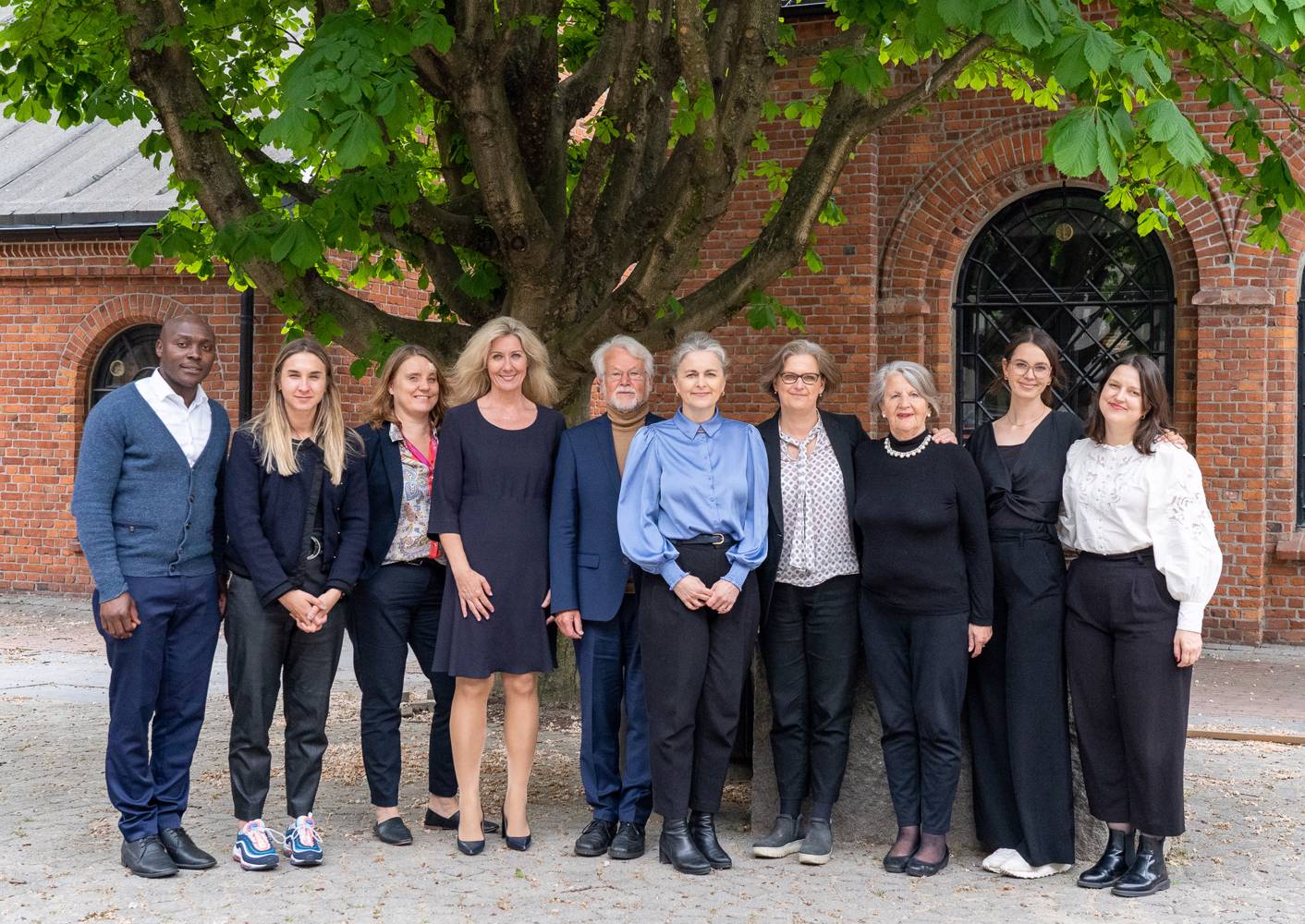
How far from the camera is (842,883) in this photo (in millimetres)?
5066

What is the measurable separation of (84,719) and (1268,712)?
7.50 metres

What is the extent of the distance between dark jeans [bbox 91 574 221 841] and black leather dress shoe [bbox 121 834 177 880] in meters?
0.03

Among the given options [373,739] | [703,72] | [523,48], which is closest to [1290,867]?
[373,739]

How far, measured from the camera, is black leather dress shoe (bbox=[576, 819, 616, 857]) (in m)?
5.38

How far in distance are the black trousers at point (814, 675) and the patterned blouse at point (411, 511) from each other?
148cm

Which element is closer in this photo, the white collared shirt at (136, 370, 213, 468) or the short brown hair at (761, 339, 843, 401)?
the white collared shirt at (136, 370, 213, 468)

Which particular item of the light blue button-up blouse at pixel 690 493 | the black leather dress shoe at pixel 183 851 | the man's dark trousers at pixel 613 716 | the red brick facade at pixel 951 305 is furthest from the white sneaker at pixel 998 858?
the red brick facade at pixel 951 305

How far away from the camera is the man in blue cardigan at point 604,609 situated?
5402mm

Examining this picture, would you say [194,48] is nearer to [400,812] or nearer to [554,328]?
[554,328]

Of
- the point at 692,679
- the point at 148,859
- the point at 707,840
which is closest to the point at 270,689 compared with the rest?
the point at 148,859

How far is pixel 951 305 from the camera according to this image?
11.7 m

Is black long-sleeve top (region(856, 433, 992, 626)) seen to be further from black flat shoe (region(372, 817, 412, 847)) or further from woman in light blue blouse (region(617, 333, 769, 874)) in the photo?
black flat shoe (region(372, 817, 412, 847))

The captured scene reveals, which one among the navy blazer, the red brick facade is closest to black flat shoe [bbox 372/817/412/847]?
the navy blazer

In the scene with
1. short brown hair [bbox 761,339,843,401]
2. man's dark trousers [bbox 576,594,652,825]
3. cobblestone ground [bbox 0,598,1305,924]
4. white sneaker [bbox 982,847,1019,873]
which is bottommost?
cobblestone ground [bbox 0,598,1305,924]
